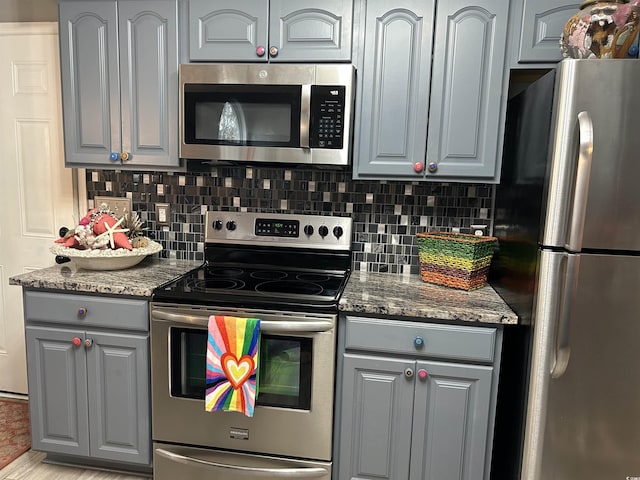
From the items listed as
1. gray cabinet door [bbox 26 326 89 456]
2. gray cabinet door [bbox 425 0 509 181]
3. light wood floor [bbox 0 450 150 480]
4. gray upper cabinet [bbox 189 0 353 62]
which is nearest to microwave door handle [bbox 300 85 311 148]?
gray upper cabinet [bbox 189 0 353 62]

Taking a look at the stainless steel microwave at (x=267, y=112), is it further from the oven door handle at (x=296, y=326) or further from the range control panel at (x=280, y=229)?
the oven door handle at (x=296, y=326)

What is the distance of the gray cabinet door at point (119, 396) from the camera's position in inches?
75.0

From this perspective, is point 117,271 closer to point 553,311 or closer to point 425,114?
point 425,114

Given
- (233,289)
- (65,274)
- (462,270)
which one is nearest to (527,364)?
(462,270)

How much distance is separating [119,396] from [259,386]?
0.62m

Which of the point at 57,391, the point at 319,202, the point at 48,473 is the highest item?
the point at 319,202

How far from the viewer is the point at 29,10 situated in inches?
94.7

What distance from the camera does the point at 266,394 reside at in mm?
1812

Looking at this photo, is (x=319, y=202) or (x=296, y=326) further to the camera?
(x=319, y=202)

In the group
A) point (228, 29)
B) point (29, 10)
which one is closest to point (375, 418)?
point (228, 29)

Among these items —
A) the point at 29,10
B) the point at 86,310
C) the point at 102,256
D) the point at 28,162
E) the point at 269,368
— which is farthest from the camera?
the point at 28,162

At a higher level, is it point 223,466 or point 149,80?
point 149,80

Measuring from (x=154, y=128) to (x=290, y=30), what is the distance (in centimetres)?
72

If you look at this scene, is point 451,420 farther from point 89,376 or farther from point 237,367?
point 89,376
